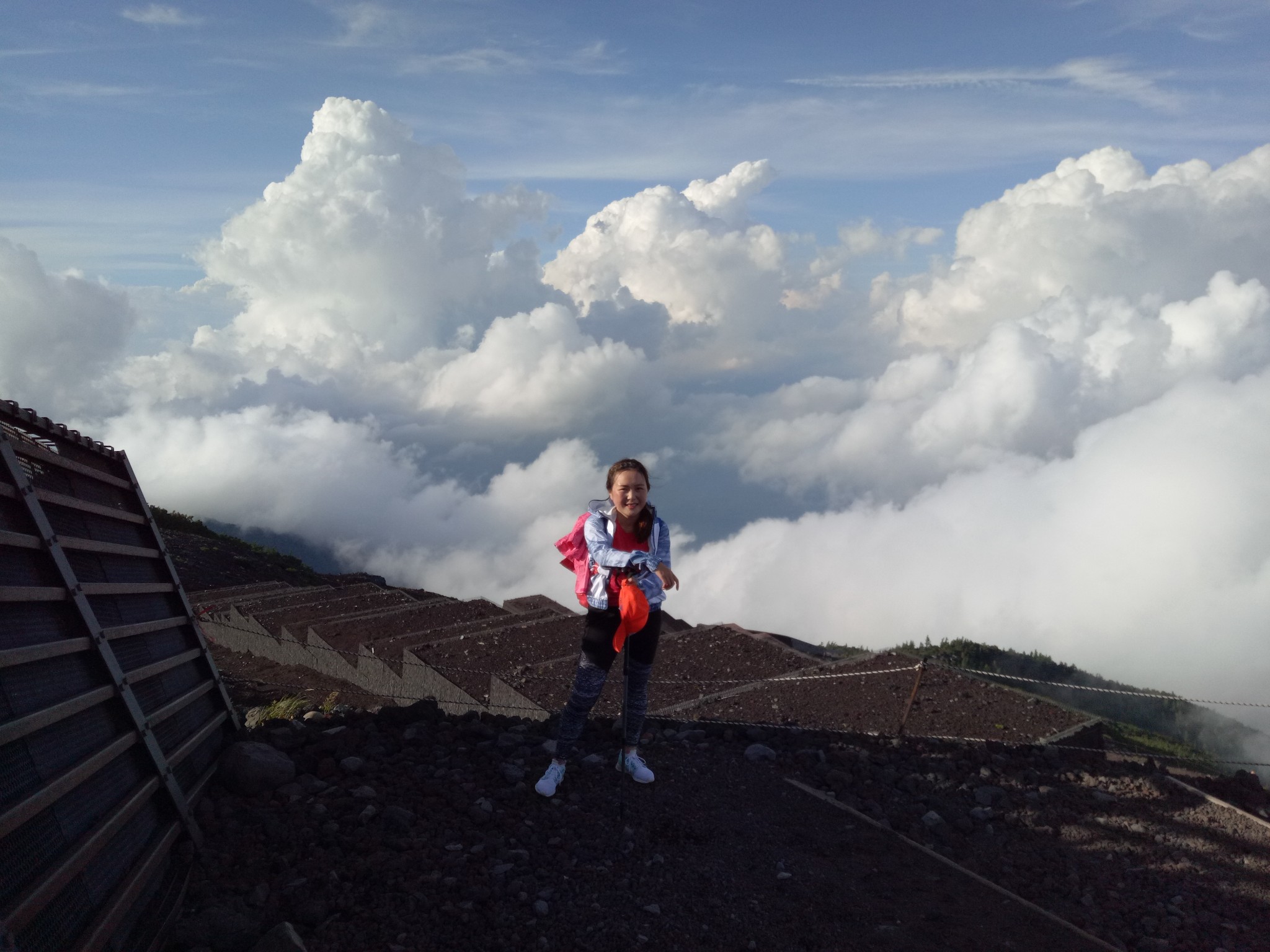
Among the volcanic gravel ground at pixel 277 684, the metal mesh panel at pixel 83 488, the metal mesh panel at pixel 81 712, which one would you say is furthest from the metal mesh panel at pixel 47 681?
the volcanic gravel ground at pixel 277 684

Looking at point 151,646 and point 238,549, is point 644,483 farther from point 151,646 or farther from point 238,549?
point 238,549

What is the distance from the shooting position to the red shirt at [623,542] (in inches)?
232

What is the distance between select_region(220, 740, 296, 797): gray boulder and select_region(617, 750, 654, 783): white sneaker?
218cm

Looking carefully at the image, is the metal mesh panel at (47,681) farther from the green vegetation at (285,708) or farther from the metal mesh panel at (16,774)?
the green vegetation at (285,708)

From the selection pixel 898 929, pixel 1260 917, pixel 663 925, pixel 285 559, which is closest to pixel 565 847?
pixel 663 925

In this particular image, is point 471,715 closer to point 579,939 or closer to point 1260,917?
point 579,939

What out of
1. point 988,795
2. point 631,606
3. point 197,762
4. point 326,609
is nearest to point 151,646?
point 197,762

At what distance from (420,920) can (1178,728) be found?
1440 centimetres

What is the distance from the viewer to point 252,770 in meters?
5.64

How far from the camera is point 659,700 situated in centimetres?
891

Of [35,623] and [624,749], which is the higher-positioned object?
[35,623]

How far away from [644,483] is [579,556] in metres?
0.67

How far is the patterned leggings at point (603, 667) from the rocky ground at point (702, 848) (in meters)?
0.44

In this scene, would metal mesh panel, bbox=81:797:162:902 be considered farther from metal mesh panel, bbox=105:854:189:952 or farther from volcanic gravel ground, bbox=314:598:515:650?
volcanic gravel ground, bbox=314:598:515:650
